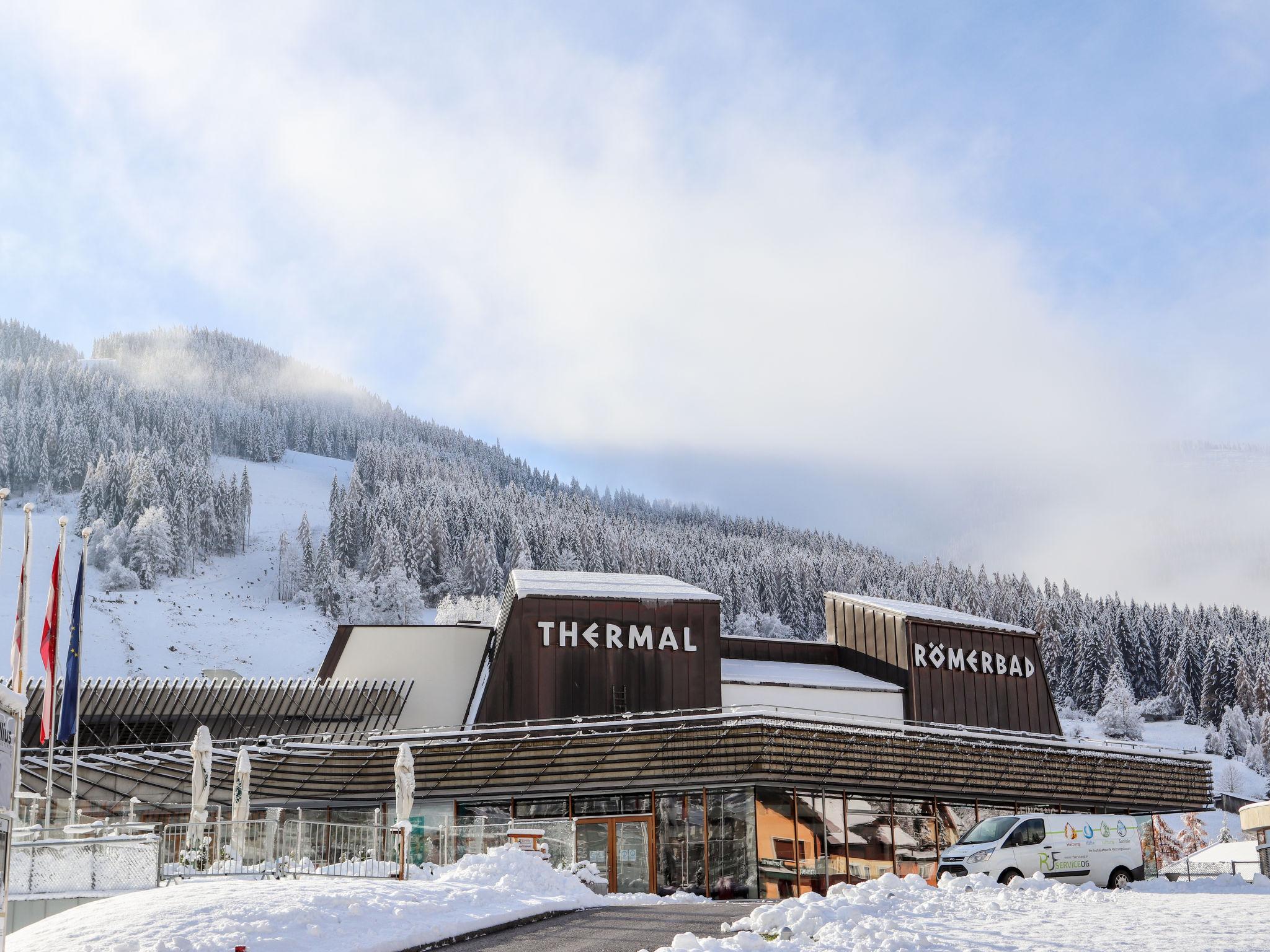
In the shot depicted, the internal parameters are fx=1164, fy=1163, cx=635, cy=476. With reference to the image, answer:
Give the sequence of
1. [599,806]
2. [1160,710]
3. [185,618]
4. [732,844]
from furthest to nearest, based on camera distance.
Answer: [185,618] < [1160,710] < [599,806] < [732,844]

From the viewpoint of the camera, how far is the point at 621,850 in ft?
104

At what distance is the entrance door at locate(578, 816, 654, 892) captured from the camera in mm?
31312

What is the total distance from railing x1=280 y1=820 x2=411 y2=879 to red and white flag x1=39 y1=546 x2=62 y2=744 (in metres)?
8.07

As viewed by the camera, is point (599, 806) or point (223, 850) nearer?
point (223, 850)

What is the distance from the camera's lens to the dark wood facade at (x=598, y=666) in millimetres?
36156

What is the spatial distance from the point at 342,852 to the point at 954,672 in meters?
27.8

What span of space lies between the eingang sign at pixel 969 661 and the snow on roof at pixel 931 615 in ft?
2.96

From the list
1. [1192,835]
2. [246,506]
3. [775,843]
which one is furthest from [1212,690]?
[246,506]

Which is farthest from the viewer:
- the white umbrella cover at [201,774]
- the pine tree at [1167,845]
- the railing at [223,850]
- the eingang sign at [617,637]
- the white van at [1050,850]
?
the pine tree at [1167,845]

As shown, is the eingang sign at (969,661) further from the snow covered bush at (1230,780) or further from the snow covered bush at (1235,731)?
the snow covered bush at (1235,731)

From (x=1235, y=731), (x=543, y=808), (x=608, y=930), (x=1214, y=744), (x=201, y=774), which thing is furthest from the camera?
(x=1235, y=731)

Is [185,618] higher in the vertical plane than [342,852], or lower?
higher

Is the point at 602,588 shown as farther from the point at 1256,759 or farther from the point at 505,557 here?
the point at 505,557

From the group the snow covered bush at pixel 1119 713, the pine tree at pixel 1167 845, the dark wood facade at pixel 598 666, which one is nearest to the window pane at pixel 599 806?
the dark wood facade at pixel 598 666
